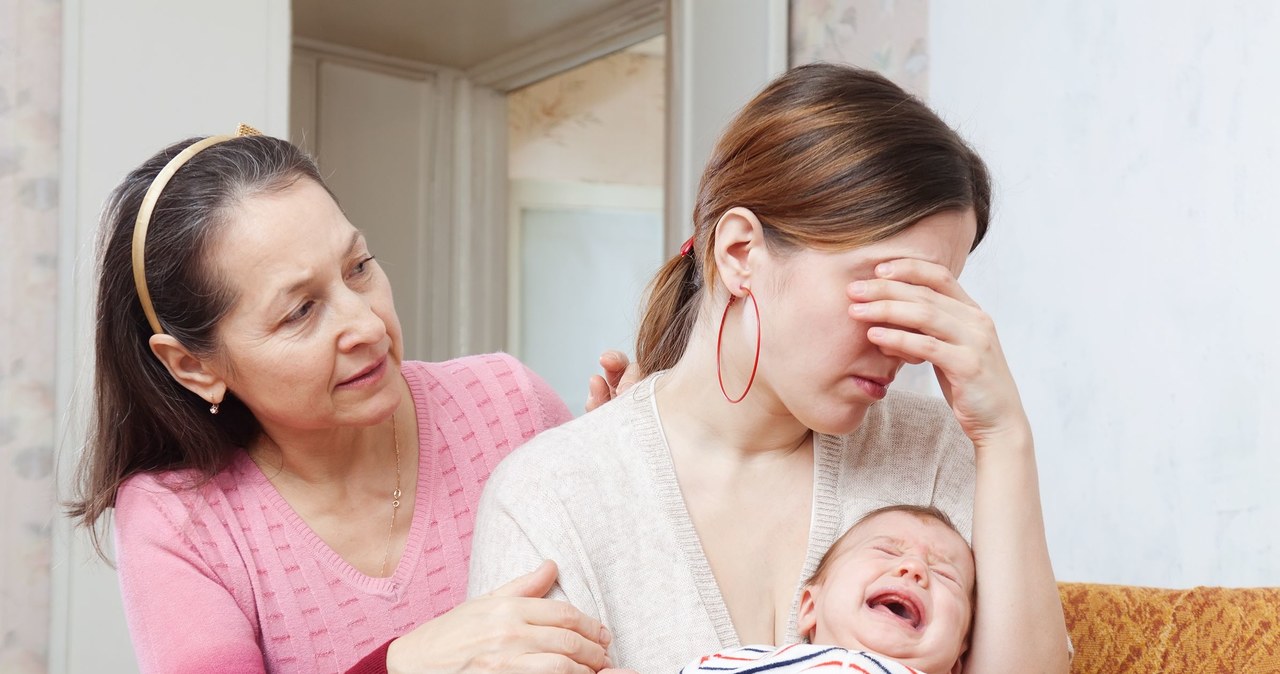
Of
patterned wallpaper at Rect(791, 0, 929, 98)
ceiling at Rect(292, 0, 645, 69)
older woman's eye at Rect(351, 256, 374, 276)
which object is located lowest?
older woman's eye at Rect(351, 256, 374, 276)

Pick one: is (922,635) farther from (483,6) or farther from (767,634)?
(483,6)

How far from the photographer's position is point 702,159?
3.34m

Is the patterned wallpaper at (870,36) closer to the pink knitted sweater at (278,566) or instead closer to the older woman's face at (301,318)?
the pink knitted sweater at (278,566)

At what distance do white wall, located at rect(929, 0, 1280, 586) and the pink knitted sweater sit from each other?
129 cm

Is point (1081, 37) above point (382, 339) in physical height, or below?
above

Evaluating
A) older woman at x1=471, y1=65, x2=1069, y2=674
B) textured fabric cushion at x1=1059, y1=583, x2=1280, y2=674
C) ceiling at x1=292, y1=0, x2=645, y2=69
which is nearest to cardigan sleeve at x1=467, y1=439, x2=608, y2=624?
older woman at x1=471, y1=65, x2=1069, y2=674

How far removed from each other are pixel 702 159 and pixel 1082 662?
82.0 inches

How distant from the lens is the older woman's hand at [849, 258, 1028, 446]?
114cm

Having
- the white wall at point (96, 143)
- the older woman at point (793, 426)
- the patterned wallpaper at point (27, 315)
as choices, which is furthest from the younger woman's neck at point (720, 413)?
the patterned wallpaper at point (27, 315)

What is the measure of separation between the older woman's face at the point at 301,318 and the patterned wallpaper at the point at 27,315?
1.11 metres

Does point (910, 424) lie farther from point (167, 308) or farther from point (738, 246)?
point (167, 308)

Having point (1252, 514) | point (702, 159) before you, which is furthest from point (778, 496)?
point (702, 159)

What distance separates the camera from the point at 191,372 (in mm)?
1562

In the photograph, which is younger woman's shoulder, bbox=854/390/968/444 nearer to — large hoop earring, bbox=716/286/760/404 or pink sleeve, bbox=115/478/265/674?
large hoop earring, bbox=716/286/760/404
